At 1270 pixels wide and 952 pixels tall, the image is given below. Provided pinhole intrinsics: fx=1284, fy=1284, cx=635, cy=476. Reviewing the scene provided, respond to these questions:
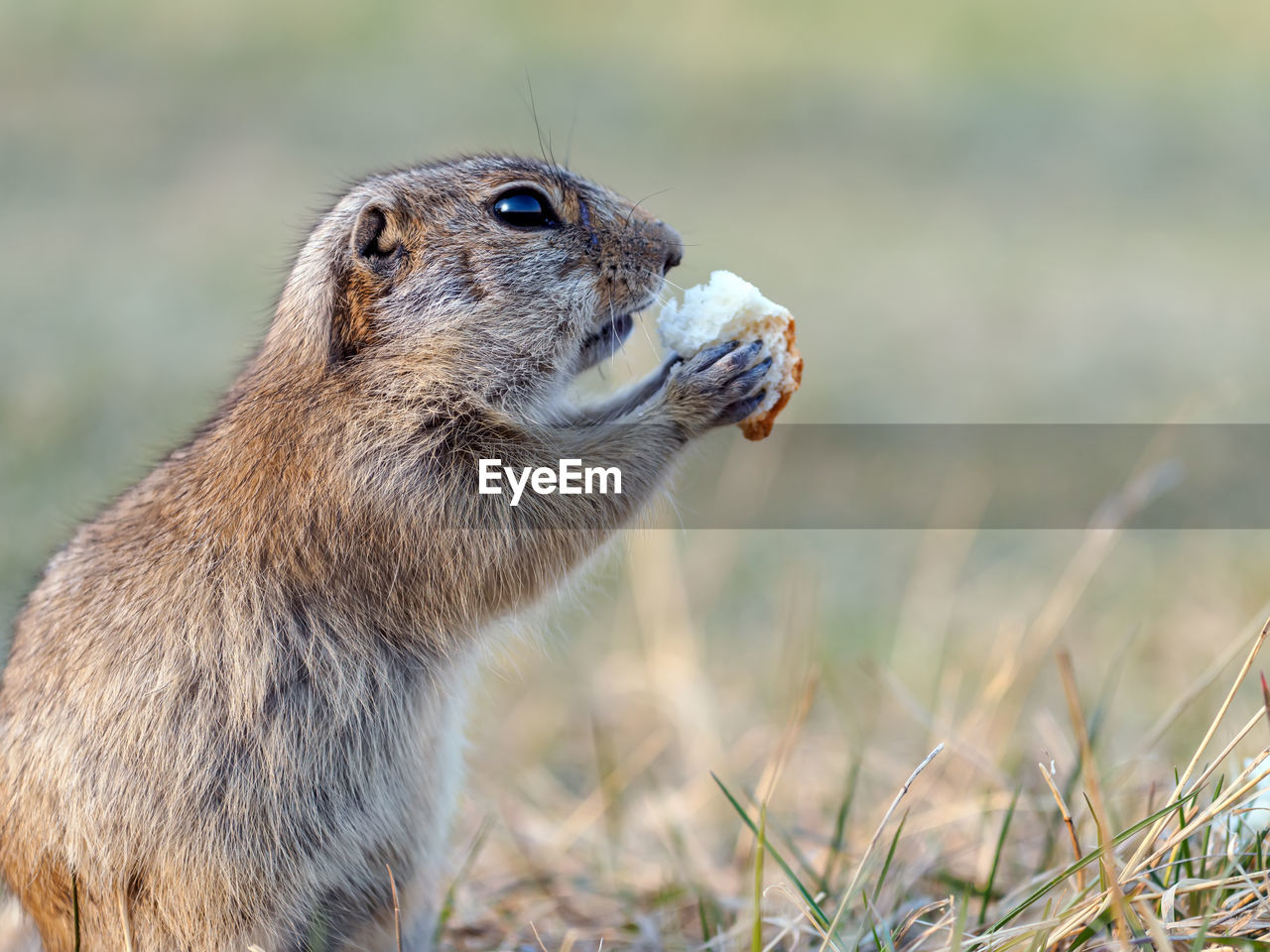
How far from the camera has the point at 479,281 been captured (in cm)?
364

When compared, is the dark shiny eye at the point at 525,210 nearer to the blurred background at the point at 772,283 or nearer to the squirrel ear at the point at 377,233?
the squirrel ear at the point at 377,233

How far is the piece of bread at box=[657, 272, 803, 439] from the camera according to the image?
3.63 meters

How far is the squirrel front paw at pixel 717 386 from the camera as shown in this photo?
11.9 ft

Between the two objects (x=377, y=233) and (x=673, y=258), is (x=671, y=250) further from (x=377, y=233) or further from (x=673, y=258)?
(x=377, y=233)

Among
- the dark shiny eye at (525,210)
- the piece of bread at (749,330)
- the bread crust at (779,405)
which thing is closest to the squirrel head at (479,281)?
the dark shiny eye at (525,210)

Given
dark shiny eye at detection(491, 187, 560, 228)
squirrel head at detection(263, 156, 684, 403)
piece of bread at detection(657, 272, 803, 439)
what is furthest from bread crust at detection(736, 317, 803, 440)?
dark shiny eye at detection(491, 187, 560, 228)

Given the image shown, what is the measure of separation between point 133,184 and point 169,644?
10.3 metres

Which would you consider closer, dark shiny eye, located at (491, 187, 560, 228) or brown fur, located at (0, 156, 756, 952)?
brown fur, located at (0, 156, 756, 952)

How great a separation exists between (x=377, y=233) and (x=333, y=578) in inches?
40.0

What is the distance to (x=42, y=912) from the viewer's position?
331 centimetres

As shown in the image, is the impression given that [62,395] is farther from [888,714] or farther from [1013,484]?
[1013,484]

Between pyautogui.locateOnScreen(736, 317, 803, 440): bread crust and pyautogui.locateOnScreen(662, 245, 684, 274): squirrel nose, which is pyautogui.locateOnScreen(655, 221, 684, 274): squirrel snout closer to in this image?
pyautogui.locateOnScreen(662, 245, 684, 274): squirrel nose

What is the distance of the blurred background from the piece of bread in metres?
0.64

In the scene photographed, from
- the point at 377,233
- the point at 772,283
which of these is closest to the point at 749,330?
the point at 377,233
